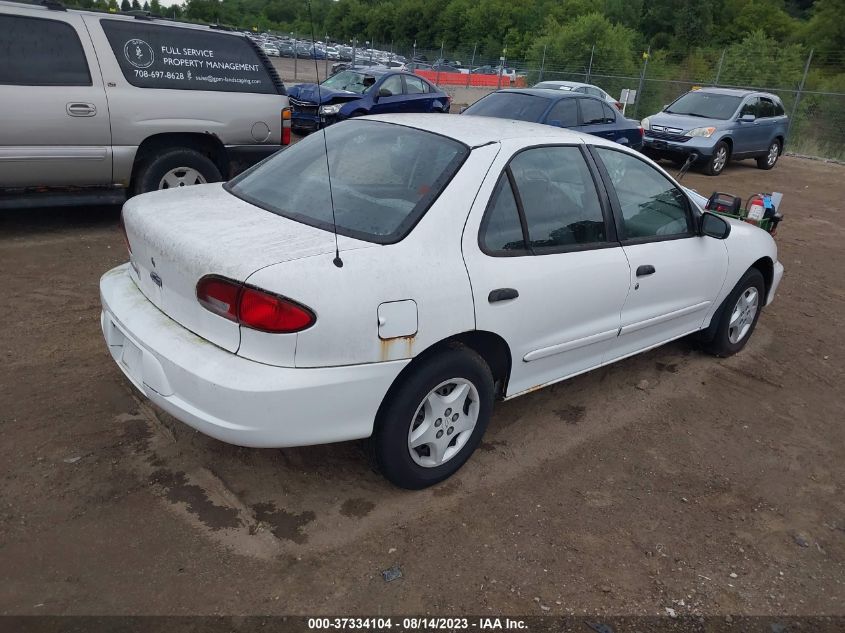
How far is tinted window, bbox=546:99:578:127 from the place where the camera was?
9.80 meters

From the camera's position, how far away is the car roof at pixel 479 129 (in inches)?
128

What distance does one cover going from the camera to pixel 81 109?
5.70m

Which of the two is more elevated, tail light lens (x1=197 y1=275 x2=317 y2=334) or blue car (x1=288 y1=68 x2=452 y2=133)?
tail light lens (x1=197 y1=275 x2=317 y2=334)

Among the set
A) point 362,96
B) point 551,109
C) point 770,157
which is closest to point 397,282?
point 551,109

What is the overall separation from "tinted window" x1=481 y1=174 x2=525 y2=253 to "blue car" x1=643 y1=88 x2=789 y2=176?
11.7m

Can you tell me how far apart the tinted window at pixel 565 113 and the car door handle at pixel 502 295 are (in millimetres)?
7286

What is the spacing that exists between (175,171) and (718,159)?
460 inches

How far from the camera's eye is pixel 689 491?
335cm

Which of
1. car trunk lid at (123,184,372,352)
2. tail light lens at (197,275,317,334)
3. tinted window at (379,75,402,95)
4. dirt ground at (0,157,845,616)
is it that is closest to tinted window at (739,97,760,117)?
tinted window at (379,75,402,95)

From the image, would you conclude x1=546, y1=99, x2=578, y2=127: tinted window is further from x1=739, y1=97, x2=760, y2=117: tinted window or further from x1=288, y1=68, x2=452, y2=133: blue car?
x1=739, y1=97, x2=760, y2=117: tinted window

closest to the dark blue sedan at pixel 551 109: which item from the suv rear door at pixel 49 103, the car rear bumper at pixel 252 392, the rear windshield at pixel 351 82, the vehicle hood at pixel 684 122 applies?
the vehicle hood at pixel 684 122

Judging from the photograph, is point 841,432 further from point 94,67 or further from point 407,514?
point 94,67

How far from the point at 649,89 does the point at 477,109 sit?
663 inches

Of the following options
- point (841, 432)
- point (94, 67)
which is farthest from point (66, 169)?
point (841, 432)
